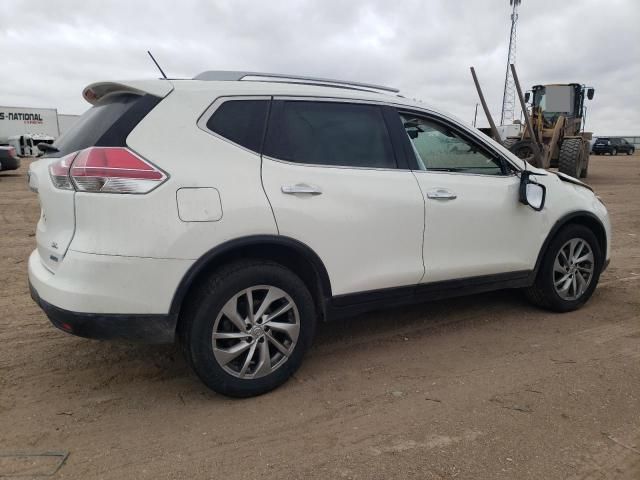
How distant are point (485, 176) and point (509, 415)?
182 centimetres

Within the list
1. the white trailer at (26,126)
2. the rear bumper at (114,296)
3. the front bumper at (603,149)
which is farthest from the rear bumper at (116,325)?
the front bumper at (603,149)

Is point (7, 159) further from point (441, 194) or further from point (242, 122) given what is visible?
point (441, 194)

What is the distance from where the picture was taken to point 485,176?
3938mm

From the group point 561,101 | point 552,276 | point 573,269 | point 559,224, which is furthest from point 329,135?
point 561,101

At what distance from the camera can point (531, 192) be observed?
13.4 ft

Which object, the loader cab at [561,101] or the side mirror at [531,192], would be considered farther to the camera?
the loader cab at [561,101]

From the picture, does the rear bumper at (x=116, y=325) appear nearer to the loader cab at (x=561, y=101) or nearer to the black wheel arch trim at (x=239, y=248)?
the black wheel arch trim at (x=239, y=248)

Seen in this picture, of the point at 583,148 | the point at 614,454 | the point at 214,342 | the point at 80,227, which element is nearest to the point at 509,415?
the point at 614,454

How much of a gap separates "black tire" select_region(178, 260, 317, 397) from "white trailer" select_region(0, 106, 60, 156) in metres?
34.9

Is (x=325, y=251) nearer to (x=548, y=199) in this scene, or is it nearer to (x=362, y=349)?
(x=362, y=349)

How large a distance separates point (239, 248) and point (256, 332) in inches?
20.0

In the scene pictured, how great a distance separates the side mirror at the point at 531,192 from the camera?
4031 mm

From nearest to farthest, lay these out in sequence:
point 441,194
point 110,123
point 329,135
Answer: point 110,123
point 329,135
point 441,194

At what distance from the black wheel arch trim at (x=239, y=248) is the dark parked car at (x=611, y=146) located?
55.0m
